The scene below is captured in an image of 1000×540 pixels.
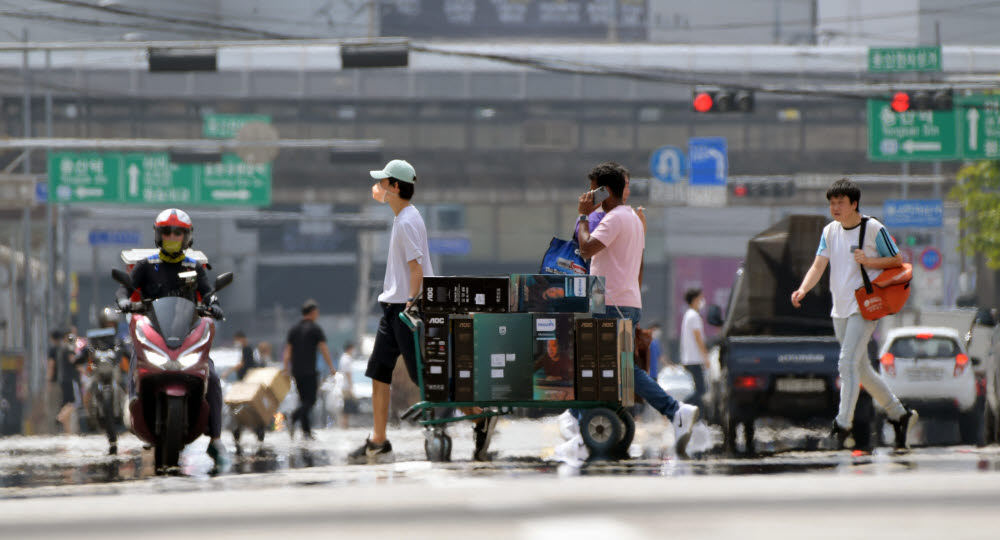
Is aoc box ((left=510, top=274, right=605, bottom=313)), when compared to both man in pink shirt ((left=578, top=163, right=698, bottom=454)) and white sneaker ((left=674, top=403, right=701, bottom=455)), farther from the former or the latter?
white sneaker ((left=674, top=403, right=701, bottom=455))

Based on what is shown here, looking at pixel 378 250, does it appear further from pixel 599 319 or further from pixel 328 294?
pixel 599 319

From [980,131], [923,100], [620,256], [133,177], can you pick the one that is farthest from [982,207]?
[620,256]

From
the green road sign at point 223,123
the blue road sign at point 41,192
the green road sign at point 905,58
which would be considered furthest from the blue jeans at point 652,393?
the blue road sign at point 41,192

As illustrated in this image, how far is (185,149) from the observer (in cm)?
3059

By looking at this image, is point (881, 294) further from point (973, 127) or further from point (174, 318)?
point (973, 127)

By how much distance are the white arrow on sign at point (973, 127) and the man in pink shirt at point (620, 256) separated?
23.5m

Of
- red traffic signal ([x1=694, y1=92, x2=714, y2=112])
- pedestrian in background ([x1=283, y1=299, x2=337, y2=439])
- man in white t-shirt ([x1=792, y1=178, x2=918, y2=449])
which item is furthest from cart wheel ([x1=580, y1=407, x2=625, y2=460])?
red traffic signal ([x1=694, y1=92, x2=714, y2=112])

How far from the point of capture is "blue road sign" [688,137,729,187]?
114 ft

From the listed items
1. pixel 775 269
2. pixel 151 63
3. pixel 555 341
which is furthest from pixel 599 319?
pixel 151 63

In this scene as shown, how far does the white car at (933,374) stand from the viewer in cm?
1711

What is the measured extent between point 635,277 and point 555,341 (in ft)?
2.58

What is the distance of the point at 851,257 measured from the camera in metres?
9.30

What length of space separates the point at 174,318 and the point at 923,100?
17.6m

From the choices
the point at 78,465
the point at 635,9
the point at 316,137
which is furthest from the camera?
the point at 635,9
